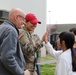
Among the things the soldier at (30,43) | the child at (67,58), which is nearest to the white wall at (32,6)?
the soldier at (30,43)

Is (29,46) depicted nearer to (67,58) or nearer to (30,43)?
(30,43)

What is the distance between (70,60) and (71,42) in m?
0.29

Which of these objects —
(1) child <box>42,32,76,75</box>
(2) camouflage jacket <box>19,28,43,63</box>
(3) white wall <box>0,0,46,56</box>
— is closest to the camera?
(1) child <box>42,32,76,75</box>

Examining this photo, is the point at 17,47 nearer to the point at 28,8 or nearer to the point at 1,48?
the point at 1,48

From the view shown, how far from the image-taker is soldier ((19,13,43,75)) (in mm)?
4250

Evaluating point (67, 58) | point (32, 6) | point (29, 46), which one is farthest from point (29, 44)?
point (32, 6)

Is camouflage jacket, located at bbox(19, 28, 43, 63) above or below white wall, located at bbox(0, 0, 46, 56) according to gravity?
below

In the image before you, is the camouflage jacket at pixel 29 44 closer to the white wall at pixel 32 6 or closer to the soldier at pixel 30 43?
the soldier at pixel 30 43

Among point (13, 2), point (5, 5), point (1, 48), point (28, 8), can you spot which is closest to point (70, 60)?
point (1, 48)

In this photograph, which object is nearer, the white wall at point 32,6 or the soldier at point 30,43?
the soldier at point 30,43

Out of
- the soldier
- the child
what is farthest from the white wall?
the child

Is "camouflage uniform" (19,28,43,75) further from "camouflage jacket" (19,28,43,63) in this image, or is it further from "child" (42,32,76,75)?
"child" (42,32,76,75)

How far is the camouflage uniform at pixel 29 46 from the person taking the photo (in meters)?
4.25

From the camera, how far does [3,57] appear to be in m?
3.16
